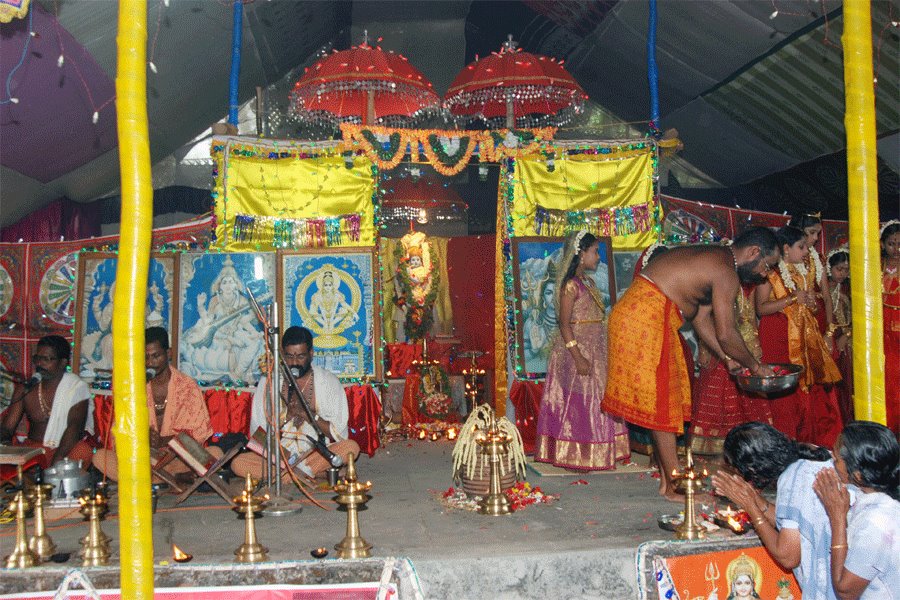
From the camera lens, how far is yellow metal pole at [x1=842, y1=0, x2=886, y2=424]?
397 cm

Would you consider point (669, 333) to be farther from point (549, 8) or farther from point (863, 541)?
point (549, 8)

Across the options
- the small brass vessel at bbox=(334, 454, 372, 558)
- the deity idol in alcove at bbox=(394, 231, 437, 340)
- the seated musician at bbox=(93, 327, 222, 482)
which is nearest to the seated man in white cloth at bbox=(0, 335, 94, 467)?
the seated musician at bbox=(93, 327, 222, 482)

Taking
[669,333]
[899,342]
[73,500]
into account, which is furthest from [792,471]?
[73,500]

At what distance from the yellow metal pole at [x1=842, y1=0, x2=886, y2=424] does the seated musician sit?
13.3ft

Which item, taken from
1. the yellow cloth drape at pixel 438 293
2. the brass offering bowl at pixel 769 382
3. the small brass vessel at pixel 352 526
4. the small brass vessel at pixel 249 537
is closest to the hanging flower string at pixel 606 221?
the brass offering bowl at pixel 769 382

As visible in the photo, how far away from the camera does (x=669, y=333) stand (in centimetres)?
517

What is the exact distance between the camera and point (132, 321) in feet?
10.1

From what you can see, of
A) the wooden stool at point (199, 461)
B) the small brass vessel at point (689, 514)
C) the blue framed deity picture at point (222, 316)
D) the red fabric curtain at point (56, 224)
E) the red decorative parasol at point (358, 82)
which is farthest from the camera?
the red fabric curtain at point (56, 224)

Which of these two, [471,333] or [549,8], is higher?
[549,8]

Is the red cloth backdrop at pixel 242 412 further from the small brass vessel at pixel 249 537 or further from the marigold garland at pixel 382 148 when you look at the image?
the small brass vessel at pixel 249 537

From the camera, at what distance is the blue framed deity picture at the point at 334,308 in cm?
699

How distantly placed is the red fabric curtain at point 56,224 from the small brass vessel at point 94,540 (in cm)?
561

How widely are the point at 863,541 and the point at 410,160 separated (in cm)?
517

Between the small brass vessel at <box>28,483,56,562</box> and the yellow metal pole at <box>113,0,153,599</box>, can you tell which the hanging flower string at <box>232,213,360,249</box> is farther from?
the yellow metal pole at <box>113,0,153,599</box>
